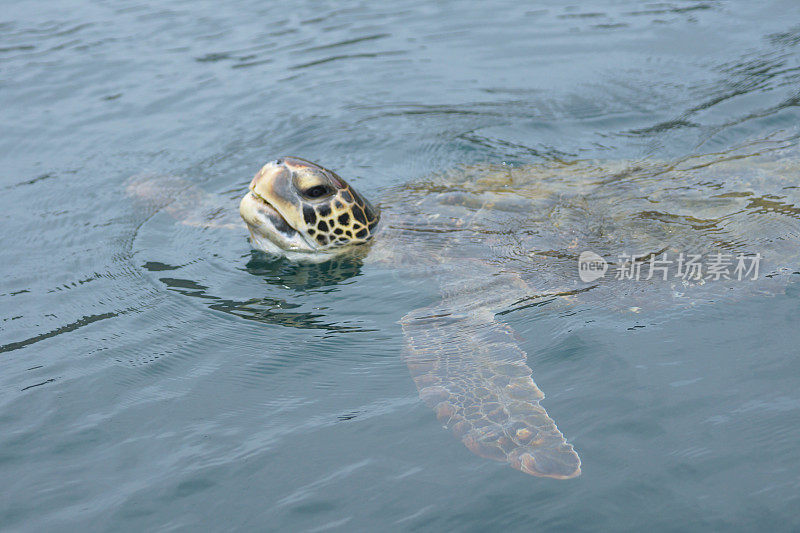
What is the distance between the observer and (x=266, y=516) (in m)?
3.06

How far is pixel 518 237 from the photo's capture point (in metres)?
5.19

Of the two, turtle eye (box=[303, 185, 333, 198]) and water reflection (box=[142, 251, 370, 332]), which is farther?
turtle eye (box=[303, 185, 333, 198])

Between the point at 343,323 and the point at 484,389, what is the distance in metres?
1.13

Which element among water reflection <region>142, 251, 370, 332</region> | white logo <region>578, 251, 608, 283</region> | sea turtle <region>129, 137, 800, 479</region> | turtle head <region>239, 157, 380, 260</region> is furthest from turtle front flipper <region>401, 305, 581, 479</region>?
turtle head <region>239, 157, 380, 260</region>

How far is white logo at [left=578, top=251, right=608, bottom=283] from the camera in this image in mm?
4762

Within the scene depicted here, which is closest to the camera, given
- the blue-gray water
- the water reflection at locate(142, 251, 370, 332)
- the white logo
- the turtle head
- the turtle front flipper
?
the blue-gray water

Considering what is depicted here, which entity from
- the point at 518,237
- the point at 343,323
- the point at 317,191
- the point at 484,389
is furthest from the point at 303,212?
the point at 484,389

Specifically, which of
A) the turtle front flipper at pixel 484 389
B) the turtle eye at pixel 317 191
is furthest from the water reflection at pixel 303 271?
the turtle front flipper at pixel 484 389

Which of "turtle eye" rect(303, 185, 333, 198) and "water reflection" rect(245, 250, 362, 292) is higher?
"turtle eye" rect(303, 185, 333, 198)

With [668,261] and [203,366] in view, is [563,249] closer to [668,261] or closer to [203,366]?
[668,261]

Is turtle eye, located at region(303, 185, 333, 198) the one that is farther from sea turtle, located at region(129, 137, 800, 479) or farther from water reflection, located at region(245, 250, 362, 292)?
water reflection, located at region(245, 250, 362, 292)

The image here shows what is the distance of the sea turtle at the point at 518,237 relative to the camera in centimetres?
425

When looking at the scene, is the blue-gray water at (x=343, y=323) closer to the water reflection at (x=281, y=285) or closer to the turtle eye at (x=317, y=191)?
the water reflection at (x=281, y=285)

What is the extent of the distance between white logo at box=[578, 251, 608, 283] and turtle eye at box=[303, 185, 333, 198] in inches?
77.1
